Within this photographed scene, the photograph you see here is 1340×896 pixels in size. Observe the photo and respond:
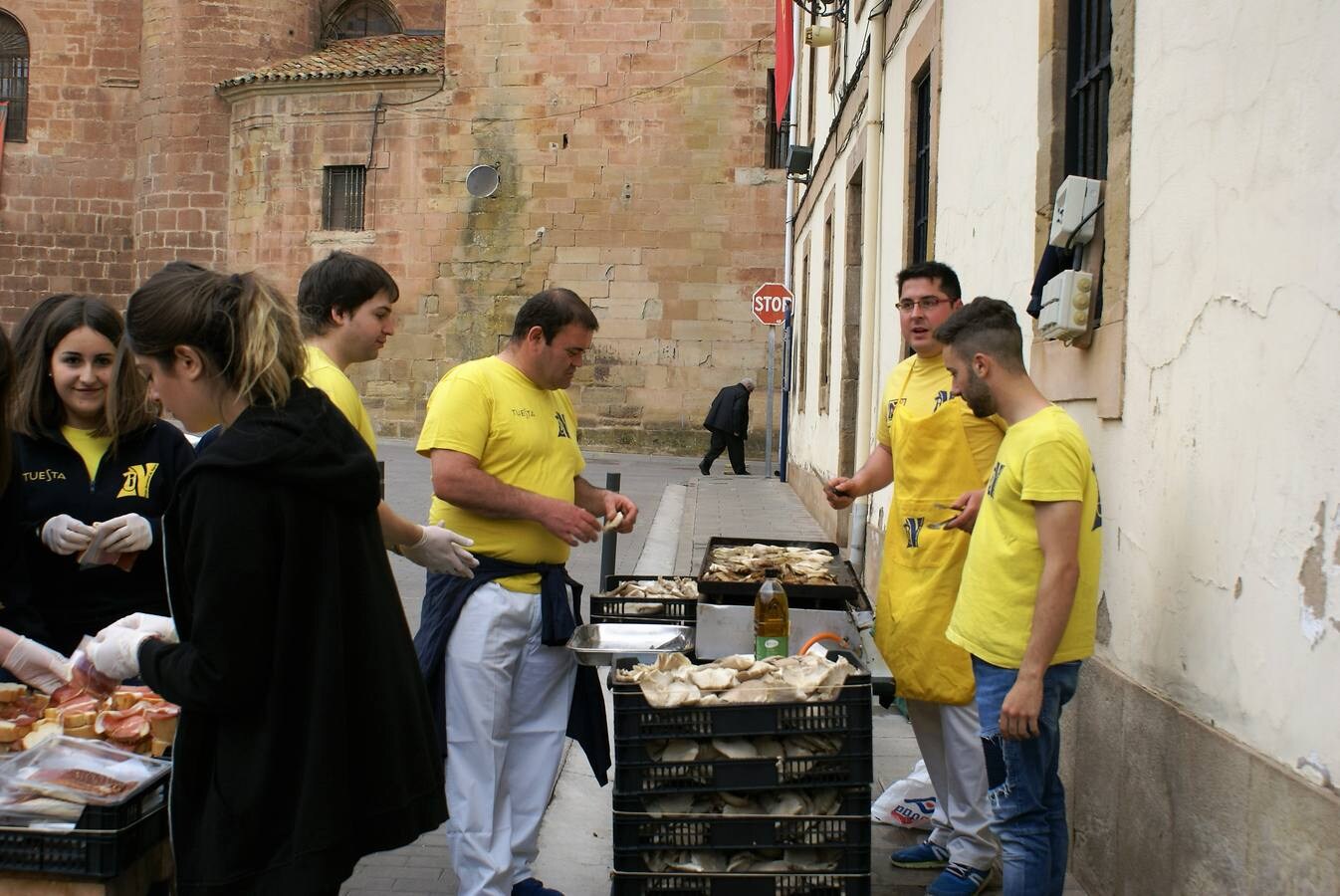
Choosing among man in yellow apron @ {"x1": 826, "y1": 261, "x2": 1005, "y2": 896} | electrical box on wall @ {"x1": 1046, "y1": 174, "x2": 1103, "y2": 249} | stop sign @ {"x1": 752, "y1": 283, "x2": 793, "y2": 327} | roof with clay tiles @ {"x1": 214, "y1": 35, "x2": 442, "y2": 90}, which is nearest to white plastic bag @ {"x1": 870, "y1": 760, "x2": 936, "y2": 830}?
man in yellow apron @ {"x1": 826, "y1": 261, "x2": 1005, "y2": 896}

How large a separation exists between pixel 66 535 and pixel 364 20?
108 feet

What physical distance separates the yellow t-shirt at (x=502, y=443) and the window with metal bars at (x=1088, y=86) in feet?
6.95

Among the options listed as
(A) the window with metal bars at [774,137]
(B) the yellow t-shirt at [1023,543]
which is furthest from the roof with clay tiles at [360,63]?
(B) the yellow t-shirt at [1023,543]

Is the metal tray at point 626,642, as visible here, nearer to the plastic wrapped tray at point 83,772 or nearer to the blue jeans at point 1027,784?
the blue jeans at point 1027,784

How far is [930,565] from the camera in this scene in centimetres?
413

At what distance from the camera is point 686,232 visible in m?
→ 27.1

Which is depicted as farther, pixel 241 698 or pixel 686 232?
pixel 686 232

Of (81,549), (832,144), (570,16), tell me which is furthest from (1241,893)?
(570,16)

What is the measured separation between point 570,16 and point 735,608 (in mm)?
25307

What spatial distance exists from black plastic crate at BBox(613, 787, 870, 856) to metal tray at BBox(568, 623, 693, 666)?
452 millimetres

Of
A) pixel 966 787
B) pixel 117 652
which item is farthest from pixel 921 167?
pixel 117 652

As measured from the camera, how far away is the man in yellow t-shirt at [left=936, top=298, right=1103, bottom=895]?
127 inches

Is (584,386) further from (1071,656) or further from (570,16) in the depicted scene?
(1071,656)

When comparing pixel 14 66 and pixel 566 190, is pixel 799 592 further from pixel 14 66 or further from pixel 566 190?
pixel 14 66
